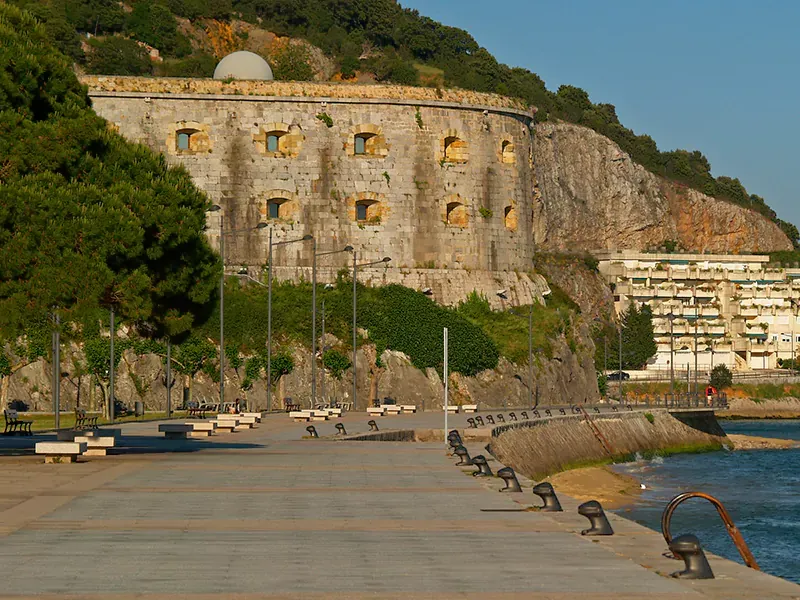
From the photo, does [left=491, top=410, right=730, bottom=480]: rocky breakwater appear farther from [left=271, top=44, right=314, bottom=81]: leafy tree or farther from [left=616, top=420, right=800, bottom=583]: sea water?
[left=271, top=44, right=314, bottom=81]: leafy tree

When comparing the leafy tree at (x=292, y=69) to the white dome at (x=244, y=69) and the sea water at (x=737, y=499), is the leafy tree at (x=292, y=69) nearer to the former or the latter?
the white dome at (x=244, y=69)

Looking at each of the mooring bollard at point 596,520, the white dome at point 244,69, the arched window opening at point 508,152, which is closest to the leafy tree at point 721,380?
the arched window opening at point 508,152

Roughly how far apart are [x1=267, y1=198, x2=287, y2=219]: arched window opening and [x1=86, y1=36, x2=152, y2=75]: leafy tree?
86.7 feet

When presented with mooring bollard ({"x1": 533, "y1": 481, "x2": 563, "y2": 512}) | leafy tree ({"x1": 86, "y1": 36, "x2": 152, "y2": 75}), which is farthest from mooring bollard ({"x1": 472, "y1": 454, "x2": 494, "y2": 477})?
leafy tree ({"x1": 86, "y1": 36, "x2": 152, "y2": 75})

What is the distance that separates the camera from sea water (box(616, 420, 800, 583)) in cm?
3278

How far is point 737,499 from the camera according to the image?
46.2 m

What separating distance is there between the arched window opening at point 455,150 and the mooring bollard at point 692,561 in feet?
205

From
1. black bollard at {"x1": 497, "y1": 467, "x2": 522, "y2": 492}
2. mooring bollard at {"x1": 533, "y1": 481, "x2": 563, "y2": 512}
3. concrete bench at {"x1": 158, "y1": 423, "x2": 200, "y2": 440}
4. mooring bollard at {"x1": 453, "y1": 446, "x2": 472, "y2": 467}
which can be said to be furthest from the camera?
concrete bench at {"x1": 158, "y1": 423, "x2": 200, "y2": 440}

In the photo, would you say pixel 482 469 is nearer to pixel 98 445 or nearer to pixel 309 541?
pixel 98 445

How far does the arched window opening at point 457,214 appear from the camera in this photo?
241 ft

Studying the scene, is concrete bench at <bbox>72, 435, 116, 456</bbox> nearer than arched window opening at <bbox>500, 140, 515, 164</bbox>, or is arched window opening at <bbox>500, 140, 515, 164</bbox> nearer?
concrete bench at <bbox>72, 435, 116, 456</bbox>

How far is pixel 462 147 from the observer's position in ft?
242

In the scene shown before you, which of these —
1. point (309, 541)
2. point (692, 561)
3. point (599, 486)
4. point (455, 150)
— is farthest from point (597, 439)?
point (692, 561)

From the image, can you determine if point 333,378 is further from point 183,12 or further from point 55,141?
point 183,12
